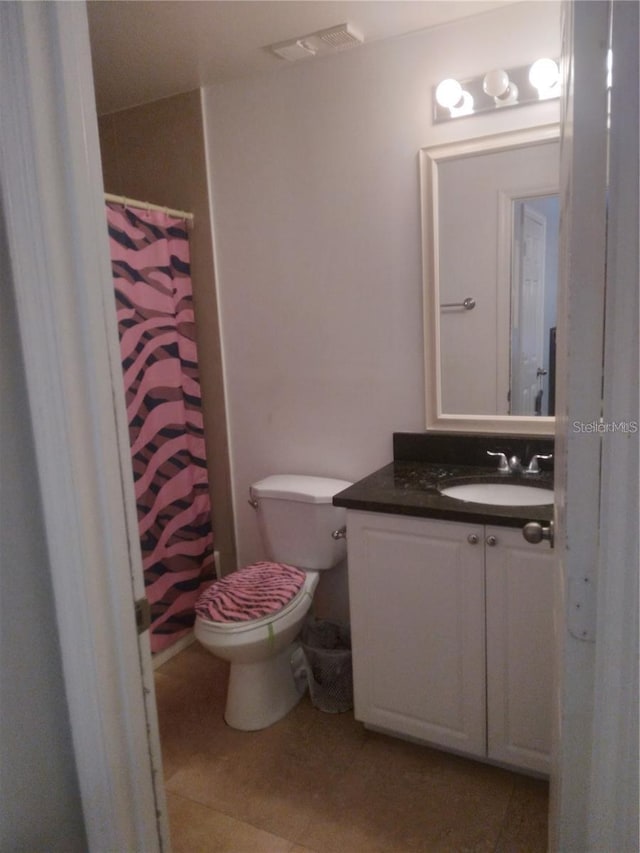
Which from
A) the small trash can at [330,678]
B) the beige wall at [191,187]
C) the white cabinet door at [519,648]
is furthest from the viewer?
the beige wall at [191,187]

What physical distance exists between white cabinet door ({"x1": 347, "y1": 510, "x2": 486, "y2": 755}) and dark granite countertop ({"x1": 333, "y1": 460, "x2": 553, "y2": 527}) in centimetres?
5

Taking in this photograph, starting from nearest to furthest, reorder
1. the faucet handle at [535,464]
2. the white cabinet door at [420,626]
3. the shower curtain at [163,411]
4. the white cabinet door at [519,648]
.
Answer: the white cabinet door at [519,648]
the white cabinet door at [420,626]
the faucet handle at [535,464]
the shower curtain at [163,411]

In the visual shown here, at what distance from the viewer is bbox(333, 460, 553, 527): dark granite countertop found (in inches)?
64.1

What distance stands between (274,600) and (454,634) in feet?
2.04

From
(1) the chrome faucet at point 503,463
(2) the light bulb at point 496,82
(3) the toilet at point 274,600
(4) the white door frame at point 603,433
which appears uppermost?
(2) the light bulb at point 496,82

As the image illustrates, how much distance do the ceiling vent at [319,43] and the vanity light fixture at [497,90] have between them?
1.11ft

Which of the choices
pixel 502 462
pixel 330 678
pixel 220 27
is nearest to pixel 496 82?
pixel 220 27

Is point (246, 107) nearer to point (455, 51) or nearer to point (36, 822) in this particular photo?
point (455, 51)

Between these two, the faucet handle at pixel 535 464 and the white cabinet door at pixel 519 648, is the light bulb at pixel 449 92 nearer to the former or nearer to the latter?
the faucet handle at pixel 535 464

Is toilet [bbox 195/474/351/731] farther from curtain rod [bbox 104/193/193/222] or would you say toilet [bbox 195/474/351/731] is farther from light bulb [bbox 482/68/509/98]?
light bulb [bbox 482/68/509/98]

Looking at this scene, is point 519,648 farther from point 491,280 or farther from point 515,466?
point 491,280

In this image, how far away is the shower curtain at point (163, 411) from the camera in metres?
2.28

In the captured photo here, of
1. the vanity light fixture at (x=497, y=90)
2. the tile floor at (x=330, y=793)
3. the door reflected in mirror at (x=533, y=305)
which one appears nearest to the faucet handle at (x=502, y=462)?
the door reflected in mirror at (x=533, y=305)

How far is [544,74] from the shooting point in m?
1.80
